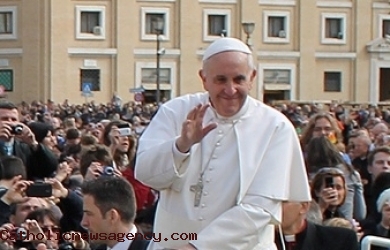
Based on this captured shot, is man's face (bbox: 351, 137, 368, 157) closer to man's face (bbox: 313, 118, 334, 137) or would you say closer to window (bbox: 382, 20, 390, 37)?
man's face (bbox: 313, 118, 334, 137)

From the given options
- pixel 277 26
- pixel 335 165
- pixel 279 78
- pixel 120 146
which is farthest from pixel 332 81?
pixel 335 165

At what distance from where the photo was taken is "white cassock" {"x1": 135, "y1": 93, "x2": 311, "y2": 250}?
15.0 ft

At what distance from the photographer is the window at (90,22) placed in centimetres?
5200

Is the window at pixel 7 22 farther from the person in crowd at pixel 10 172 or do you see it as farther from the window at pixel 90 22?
the person in crowd at pixel 10 172

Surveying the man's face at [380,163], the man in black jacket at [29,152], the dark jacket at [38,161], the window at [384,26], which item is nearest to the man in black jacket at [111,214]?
the man in black jacket at [29,152]

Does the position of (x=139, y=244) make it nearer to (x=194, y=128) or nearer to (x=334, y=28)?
(x=194, y=128)

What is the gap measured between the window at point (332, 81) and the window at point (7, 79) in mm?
17700

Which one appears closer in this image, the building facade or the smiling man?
the smiling man

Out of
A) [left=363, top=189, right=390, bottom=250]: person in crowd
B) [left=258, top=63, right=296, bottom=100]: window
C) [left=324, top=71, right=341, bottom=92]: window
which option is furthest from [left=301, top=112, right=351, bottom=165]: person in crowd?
[left=324, top=71, right=341, bottom=92]: window

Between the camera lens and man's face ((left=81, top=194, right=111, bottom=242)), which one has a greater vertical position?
man's face ((left=81, top=194, right=111, bottom=242))

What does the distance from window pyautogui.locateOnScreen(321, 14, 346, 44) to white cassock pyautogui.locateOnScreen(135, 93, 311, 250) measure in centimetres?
5202

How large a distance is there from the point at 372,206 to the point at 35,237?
392 cm

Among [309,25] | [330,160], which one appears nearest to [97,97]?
[309,25]

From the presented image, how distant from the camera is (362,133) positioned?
13.1 m
